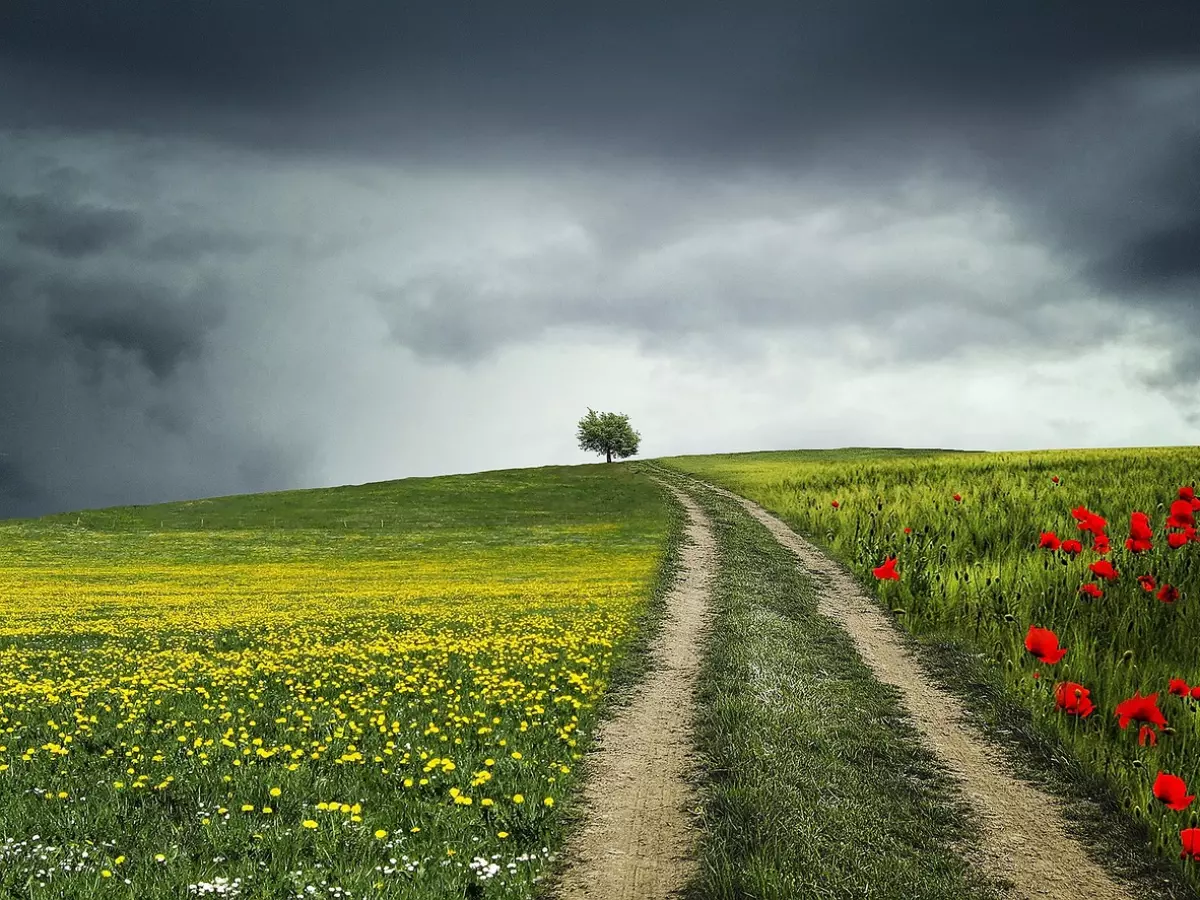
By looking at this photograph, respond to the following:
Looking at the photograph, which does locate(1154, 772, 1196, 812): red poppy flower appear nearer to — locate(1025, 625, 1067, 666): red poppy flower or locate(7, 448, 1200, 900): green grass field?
locate(7, 448, 1200, 900): green grass field

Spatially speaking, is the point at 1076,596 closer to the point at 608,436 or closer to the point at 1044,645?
the point at 1044,645

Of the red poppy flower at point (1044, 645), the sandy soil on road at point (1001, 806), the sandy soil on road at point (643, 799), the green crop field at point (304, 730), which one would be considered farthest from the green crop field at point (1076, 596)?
the green crop field at point (304, 730)

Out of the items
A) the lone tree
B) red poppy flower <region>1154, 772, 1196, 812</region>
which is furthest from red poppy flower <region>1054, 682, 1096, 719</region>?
the lone tree

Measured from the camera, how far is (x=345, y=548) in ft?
148

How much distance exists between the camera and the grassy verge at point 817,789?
6.56 metres

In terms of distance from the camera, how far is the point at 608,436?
10875 cm

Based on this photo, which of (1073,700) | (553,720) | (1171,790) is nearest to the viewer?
(1171,790)

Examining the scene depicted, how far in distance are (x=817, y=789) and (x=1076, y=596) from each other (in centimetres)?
766

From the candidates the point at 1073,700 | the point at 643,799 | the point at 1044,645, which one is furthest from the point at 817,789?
the point at 1073,700

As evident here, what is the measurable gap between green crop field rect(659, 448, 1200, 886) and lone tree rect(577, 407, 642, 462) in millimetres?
75920

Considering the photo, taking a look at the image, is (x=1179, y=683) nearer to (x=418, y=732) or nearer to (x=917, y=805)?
(x=917, y=805)

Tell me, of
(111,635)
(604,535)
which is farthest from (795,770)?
(604,535)

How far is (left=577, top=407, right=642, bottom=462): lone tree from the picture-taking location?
10875 cm

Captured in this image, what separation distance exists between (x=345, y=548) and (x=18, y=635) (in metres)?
24.8
